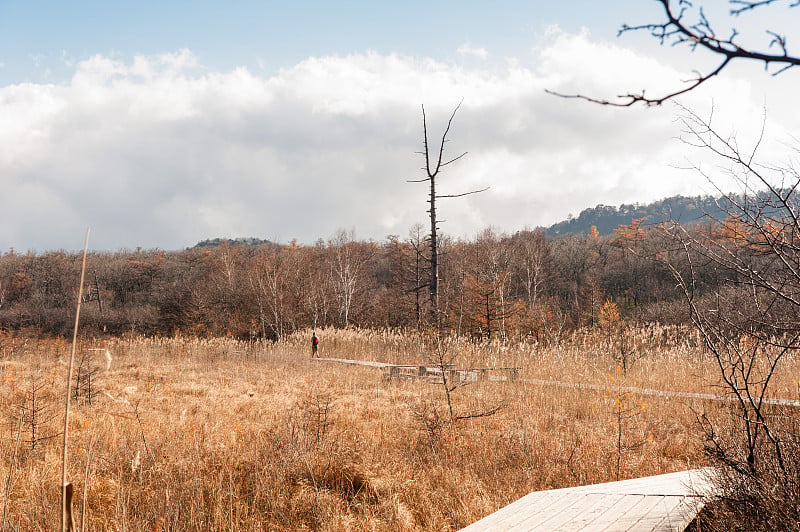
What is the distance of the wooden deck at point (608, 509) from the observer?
7.73 feet

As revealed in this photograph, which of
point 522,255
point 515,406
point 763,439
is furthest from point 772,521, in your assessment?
point 522,255

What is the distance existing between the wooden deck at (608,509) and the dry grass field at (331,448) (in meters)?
0.88

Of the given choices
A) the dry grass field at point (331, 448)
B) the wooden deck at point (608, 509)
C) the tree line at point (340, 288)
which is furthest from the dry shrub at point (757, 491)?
the tree line at point (340, 288)

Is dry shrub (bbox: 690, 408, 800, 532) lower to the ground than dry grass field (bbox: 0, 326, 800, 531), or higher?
higher

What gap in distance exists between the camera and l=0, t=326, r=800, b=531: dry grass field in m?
3.57

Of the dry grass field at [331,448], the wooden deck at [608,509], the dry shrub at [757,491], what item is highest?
the dry shrub at [757,491]

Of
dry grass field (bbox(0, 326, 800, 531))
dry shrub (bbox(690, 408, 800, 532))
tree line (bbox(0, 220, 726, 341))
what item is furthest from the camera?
tree line (bbox(0, 220, 726, 341))

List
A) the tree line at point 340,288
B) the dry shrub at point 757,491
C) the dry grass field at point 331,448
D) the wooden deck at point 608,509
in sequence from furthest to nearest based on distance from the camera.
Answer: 1. the tree line at point 340,288
2. the dry grass field at point 331,448
3. the wooden deck at point 608,509
4. the dry shrub at point 757,491

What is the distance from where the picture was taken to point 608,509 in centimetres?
261

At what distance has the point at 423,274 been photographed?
103ft

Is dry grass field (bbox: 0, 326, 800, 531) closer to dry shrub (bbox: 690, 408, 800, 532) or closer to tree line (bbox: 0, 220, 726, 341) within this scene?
dry shrub (bbox: 690, 408, 800, 532)

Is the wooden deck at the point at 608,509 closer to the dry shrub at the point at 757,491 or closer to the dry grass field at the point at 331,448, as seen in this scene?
the dry shrub at the point at 757,491

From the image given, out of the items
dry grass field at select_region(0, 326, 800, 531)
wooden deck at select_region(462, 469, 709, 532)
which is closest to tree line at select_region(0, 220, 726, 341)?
dry grass field at select_region(0, 326, 800, 531)

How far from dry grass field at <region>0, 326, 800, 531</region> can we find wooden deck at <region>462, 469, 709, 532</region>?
2.90ft
